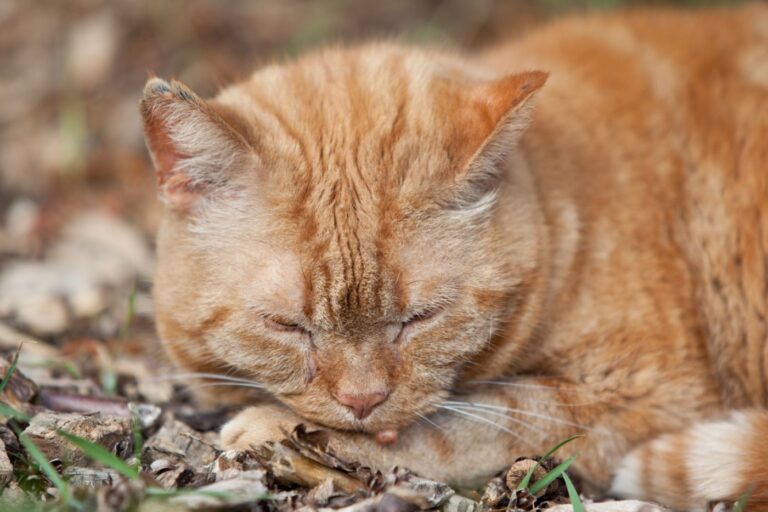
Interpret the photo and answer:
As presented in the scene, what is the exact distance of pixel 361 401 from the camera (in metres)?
2.64

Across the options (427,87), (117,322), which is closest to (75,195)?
(117,322)

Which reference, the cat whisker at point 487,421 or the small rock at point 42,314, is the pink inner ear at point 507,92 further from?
the small rock at point 42,314

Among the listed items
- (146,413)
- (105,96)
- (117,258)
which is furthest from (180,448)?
(105,96)

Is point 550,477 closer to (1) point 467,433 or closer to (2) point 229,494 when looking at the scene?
(1) point 467,433

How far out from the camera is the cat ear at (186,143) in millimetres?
2572

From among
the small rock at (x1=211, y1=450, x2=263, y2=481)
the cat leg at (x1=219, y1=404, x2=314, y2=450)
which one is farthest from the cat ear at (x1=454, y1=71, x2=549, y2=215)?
the small rock at (x1=211, y1=450, x2=263, y2=481)

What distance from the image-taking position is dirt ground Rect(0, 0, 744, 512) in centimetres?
261

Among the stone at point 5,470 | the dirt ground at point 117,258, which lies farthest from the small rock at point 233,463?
the stone at point 5,470

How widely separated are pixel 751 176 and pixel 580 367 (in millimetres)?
1057

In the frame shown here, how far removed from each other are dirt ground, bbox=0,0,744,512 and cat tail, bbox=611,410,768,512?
0.89ft

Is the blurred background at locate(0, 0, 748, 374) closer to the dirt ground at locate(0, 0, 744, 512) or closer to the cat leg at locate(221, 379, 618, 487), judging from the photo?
the dirt ground at locate(0, 0, 744, 512)

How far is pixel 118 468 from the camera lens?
2.43m

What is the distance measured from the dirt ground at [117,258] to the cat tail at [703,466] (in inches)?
10.7

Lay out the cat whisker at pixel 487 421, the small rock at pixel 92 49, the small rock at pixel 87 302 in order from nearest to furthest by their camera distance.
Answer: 1. the cat whisker at pixel 487 421
2. the small rock at pixel 87 302
3. the small rock at pixel 92 49
